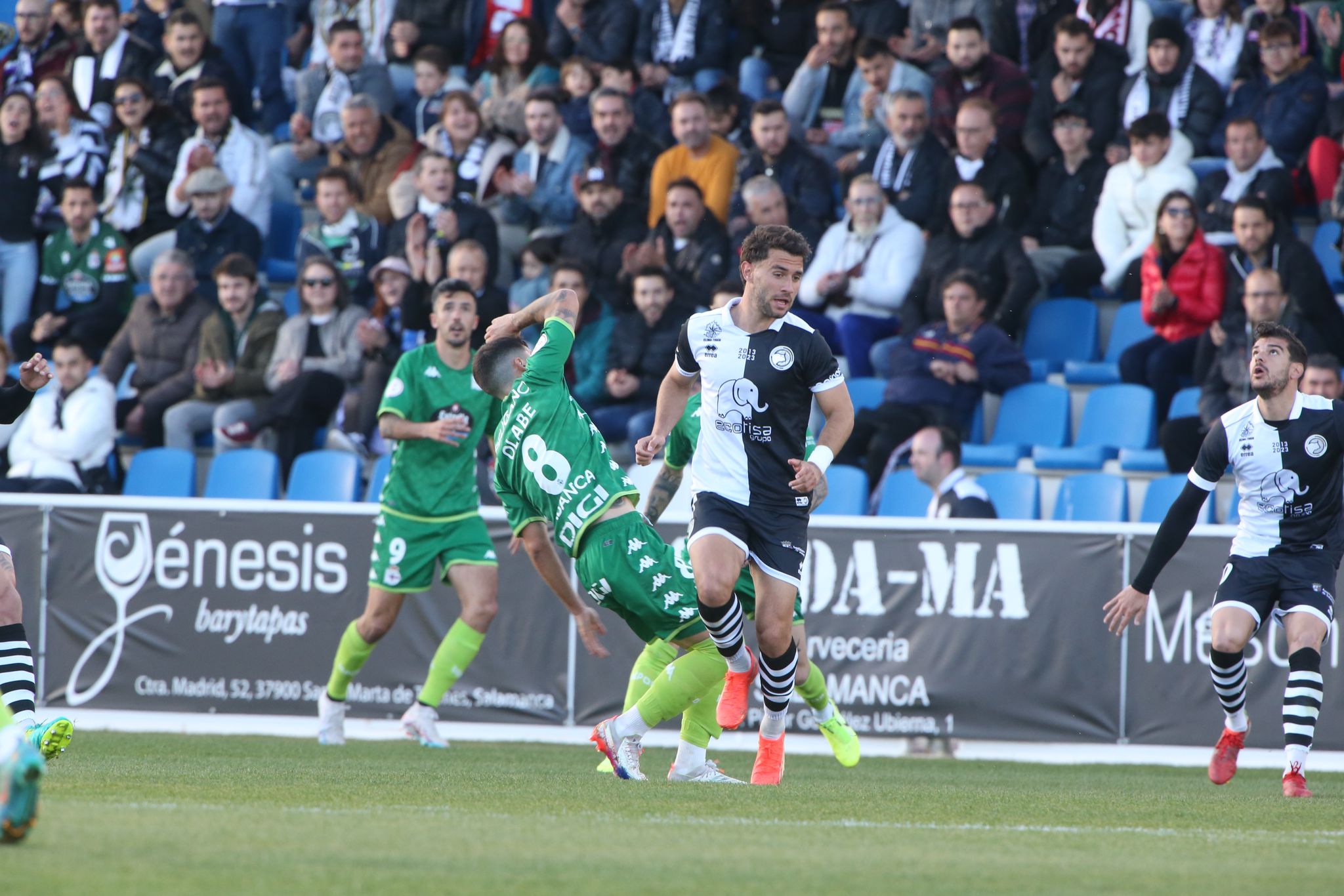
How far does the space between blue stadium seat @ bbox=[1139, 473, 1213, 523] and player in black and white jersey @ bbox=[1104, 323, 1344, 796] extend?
3.53m

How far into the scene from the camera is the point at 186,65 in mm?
17766

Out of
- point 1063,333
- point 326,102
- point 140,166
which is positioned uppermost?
point 326,102

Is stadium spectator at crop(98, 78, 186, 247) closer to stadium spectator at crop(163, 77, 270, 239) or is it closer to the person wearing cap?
stadium spectator at crop(163, 77, 270, 239)

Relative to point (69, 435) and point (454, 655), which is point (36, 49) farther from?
point (454, 655)

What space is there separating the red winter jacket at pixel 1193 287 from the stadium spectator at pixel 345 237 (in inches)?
284

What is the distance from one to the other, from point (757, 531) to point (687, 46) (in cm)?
982

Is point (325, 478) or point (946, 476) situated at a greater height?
point (946, 476)

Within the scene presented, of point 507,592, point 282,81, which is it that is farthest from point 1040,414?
point 282,81

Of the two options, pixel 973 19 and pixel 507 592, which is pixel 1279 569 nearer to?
pixel 507 592

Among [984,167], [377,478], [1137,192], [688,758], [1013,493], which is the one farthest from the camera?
[984,167]

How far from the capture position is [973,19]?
583 inches

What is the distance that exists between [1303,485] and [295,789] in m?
5.21

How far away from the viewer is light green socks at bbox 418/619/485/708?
10398mm

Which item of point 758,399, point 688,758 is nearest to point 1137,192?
point 758,399
